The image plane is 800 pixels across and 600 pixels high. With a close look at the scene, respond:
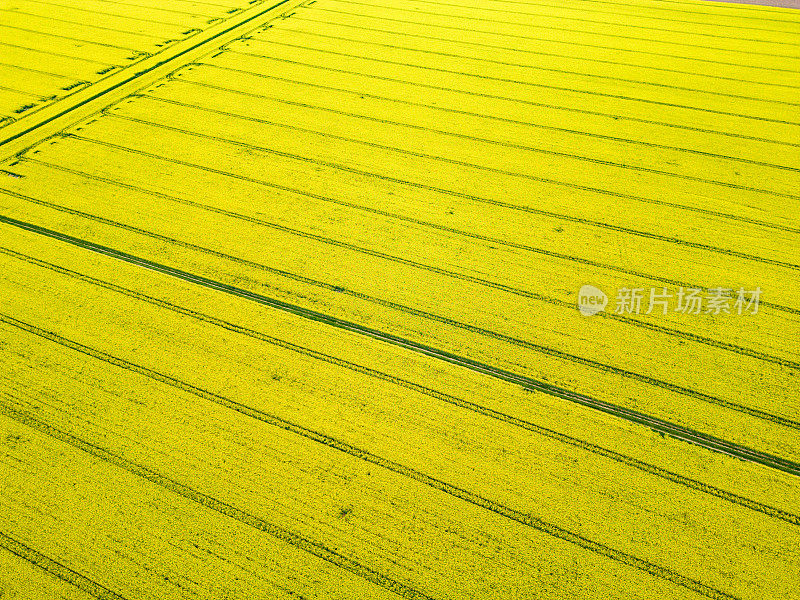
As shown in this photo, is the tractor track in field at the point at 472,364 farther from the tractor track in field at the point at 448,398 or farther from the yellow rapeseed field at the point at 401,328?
the tractor track in field at the point at 448,398

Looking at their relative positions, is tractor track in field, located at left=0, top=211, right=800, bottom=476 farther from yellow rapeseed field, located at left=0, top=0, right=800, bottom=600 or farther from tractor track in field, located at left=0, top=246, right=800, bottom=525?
tractor track in field, located at left=0, top=246, right=800, bottom=525

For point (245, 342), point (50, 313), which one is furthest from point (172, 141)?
point (245, 342)

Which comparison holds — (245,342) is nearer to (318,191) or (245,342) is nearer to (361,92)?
(318,191)

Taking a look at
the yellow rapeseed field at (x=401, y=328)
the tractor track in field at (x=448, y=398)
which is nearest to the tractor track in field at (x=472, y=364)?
the yellow rapeseed field at (x=401, y=328)

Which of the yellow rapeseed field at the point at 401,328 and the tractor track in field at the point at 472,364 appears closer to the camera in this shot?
the yellow rapeseed field at the point at 401,328

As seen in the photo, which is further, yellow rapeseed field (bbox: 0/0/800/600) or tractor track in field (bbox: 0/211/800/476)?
tractor track in field (bbox: 0/211/800/476)

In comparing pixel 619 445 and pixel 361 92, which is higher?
pixel 361 92

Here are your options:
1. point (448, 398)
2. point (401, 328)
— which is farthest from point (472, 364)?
point (401, 328)

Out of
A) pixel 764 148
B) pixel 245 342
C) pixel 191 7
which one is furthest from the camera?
pixel 191 7

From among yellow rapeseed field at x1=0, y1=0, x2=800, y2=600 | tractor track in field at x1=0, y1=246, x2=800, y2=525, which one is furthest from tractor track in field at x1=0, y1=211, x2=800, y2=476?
tractor track in field at x1=0, y1=246, x2=800, y2=525

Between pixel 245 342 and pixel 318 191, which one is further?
pixel 318 191

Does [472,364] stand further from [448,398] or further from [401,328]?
[401,328]
